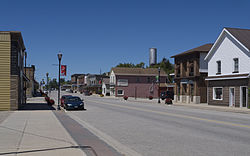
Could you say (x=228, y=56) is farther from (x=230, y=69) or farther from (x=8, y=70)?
(x=8, y=70)

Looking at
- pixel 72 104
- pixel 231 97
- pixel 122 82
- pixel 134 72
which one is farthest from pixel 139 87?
pixel 72 104

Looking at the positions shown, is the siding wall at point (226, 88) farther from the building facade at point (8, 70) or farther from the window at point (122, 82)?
the window at point (122, 82)

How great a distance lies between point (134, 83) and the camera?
272ft

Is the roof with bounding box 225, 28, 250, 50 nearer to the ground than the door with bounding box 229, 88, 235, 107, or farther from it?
farther from it

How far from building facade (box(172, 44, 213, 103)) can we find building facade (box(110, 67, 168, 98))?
104 feet

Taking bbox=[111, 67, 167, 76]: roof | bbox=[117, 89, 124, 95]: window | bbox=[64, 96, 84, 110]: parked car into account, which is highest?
bbox=[111, 67, 167, 76]: roof

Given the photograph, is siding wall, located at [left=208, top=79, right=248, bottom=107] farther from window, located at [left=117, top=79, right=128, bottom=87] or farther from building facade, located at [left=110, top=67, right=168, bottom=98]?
window, located at [left=117, top=79, right=128, bottom=87]

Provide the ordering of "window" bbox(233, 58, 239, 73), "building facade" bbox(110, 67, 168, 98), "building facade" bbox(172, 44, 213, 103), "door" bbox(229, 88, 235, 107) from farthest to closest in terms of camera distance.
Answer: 1. "building facade" bbox(110, 67, 168, 98)
2. "building facade" bbox(172, 44, 213, 103)
3. "door" bbox(229, 88, 235, 107)
4. "window" bbox(233, 58, 239, 73)

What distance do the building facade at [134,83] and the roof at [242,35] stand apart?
144 ft

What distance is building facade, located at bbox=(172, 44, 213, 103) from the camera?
44.6 metres

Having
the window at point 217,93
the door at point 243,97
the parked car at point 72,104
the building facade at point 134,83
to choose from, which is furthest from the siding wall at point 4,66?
the building facade at point 134,83

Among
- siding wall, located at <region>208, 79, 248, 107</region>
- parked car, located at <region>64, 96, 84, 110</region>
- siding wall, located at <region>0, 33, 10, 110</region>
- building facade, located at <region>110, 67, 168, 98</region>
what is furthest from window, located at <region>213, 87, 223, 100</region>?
building facade, located at <region>110, 67, 168, 98</region>

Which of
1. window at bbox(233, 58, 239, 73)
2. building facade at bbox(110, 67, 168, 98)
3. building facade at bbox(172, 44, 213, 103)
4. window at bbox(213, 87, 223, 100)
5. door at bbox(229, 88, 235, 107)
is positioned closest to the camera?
window at bbox(233, 58, 239, 73)

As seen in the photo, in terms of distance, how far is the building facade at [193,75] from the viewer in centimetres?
4459
